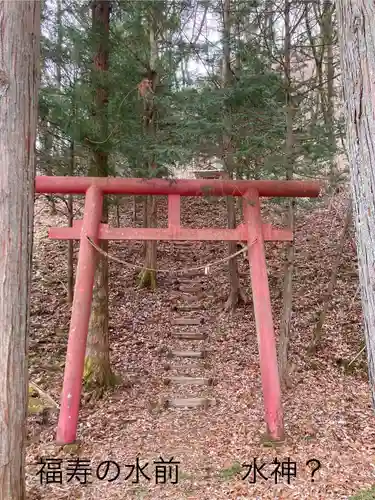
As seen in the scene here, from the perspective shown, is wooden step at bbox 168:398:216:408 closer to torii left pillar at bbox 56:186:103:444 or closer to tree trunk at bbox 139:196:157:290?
torii left pillar at bbox 56:186:103:444

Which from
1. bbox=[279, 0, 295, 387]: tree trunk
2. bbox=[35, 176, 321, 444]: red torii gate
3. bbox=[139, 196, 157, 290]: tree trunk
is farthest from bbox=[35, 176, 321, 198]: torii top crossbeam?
bbox=[139, 196, 157, 290]: tree trunk

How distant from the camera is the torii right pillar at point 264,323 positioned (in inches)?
194

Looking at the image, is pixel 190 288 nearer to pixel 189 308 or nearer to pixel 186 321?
pixel 189 308

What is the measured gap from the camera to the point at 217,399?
613 cm

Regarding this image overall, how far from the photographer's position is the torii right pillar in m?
4.92

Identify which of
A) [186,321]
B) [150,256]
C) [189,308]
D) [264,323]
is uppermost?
[150,256]

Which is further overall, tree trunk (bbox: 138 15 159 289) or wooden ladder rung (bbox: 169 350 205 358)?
tree trunk (bbox: 138 15 159 289)

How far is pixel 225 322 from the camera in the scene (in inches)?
346

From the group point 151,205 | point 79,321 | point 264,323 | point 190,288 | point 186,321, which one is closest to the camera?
point 79,321

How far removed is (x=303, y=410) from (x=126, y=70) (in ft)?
20.2

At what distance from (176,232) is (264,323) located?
1676mm

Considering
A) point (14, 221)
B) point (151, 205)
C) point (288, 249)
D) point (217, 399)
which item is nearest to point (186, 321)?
point (217, 399)

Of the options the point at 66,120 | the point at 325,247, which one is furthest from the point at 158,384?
the point at 325,247

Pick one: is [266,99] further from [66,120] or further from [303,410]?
[303,410]
